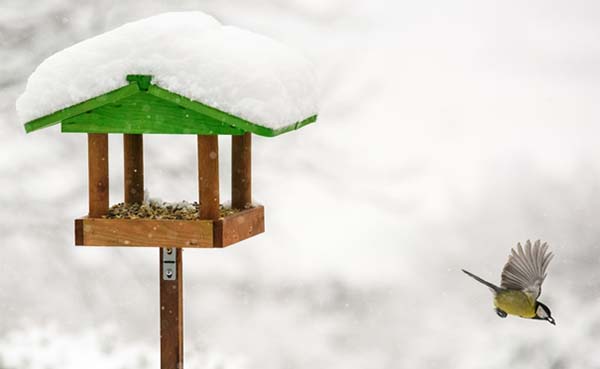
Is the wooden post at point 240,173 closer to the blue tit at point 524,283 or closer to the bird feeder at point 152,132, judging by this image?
the bird feeder at point 152,132

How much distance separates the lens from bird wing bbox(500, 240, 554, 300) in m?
3.73

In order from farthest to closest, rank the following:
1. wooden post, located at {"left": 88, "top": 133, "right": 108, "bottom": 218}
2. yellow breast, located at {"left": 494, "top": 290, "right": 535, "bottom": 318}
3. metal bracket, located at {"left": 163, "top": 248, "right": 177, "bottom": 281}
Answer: yellow breast, located at {"left": 494, "top": 290, "right": 535, "bottom": 318} < metal bracket, located at {"left": 163, "top": 248, "right": 177, "bottom": 281} < wooden post, located at {"left": 88, "top": 133, "right": 108, "bottom": 218}

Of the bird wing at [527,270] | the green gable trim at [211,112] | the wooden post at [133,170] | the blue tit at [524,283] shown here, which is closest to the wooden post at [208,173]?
the green gable trim at [211,112]

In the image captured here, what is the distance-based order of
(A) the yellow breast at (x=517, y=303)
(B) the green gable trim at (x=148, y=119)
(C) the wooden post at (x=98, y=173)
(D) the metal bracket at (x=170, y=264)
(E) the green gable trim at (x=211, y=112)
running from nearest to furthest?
(E) the green gable trim at (x=211, y=112), (B) the green gable trim at (x=148, y=119), (C) the wooden post at (x=98, y=173), (D) the metal bracket at (x=170, y=264), (A) the yellow breast at (x=517, y=303)

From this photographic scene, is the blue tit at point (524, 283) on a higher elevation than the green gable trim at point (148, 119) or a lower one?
lower

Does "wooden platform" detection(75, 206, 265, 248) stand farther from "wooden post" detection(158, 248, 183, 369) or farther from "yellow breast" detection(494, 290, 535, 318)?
Result: "yellow breast" detection(494, 290, 535, 318)

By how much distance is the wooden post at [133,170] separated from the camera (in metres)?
3.78

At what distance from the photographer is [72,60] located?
11.0ft

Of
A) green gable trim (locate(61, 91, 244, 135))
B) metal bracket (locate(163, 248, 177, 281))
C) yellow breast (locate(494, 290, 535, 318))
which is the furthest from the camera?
yellow breast (locate(494, 290, 535, 318))

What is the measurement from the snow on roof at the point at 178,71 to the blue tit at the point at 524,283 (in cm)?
99

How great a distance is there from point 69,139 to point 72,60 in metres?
2.98

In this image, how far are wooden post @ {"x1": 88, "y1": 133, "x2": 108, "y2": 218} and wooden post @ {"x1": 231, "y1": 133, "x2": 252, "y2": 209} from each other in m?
0.48

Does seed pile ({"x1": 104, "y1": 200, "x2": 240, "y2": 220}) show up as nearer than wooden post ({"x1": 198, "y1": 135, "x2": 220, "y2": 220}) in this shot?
No

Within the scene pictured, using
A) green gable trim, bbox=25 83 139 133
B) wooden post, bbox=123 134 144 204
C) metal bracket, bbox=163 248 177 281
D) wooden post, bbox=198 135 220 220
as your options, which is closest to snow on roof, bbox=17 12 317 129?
green gable trim, bbox=25 83 139 133
